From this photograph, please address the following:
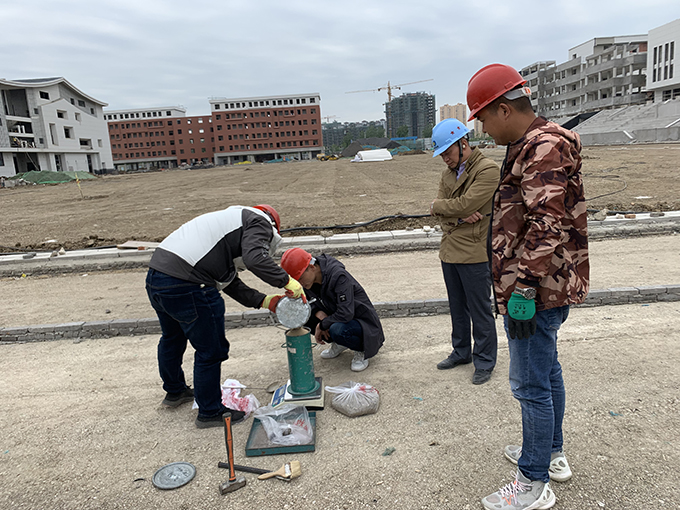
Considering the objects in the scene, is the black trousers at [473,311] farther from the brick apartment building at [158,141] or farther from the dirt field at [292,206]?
the brick apartment building at [158,141]

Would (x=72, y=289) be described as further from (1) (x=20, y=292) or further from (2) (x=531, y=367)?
(2) (x=531, y=367)

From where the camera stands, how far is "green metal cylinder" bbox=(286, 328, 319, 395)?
3533 millimetres

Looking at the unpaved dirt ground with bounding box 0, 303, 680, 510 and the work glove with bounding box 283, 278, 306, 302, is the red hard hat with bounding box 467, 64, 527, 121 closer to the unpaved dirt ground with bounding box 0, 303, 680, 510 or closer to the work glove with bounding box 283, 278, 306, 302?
the work glove with bounding box 283, 278, 306, 302

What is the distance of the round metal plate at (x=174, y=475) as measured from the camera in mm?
2793

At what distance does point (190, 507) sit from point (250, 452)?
517 mm

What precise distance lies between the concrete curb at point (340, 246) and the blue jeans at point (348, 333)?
15.6ft

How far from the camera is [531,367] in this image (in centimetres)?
222

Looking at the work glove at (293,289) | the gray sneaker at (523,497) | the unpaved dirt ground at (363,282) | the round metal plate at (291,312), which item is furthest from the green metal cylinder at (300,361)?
the unpaved dirt ground at (363,282)

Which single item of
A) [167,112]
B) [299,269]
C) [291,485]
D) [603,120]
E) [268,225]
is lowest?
[291,485]

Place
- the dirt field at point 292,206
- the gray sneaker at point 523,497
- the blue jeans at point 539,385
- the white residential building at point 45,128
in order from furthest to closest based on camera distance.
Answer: the white residential building at point 45,128
the dirt field at point 292,206
the gray sneaker at point 523,497
the blue jeans at point 539,385

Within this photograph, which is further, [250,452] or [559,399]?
[250,452]

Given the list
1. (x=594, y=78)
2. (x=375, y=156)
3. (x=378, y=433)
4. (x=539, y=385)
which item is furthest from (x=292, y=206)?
(x=594, y=78)

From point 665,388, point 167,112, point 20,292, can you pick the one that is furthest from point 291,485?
point 167,112

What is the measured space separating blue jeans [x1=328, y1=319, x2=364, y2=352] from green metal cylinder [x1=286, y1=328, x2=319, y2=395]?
21.1 inches
